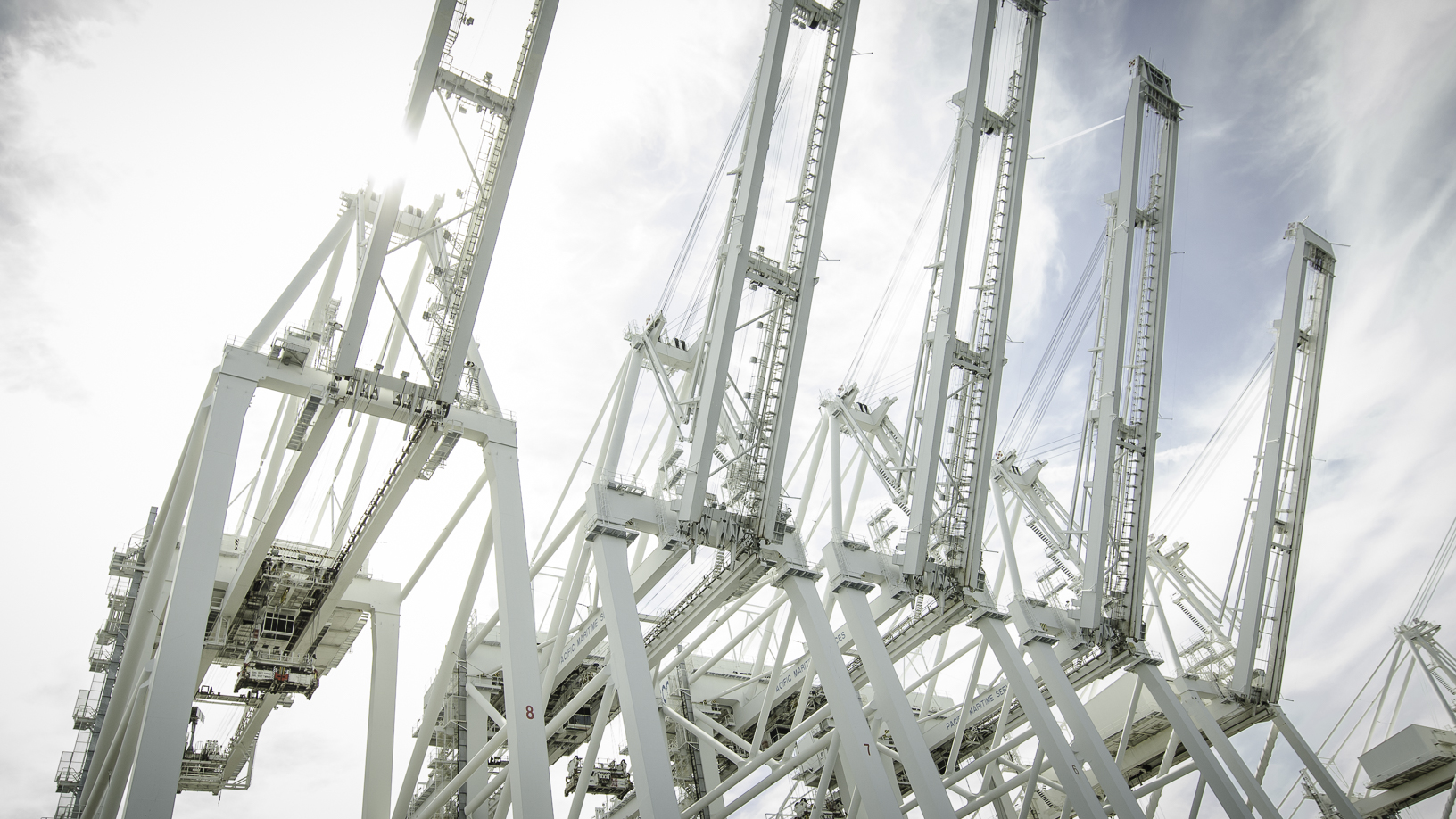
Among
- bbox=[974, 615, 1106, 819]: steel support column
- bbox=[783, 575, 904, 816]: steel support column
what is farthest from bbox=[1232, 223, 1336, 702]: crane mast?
bbox=[783, 575, 904, 816]: steel support column

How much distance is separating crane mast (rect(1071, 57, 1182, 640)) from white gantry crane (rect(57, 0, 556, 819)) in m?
22.0

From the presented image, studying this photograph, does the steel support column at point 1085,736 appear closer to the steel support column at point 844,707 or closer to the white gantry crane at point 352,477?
the steel support column at point 844,707

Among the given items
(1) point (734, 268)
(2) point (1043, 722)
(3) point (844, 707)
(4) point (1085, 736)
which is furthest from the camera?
(4) point (1085, 736)

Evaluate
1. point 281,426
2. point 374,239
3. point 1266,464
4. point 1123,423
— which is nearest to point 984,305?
point 1123,423

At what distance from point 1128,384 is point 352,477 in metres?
27.8

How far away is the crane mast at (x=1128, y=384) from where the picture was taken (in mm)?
36469

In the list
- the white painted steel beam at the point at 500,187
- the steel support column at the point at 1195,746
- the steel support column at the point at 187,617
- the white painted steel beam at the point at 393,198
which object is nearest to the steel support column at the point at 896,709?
the steel support column at the point at 1195,746

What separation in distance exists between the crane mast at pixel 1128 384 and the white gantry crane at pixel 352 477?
2202cm

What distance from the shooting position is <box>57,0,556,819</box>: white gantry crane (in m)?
20.1

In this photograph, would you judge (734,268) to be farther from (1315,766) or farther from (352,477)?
(1315,766)

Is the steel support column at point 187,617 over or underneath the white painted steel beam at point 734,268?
underneath

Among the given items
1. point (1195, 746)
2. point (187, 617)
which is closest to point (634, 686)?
point (187, 617)

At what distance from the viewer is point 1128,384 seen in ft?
126

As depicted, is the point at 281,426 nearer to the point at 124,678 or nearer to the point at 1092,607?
the point at 124,678
